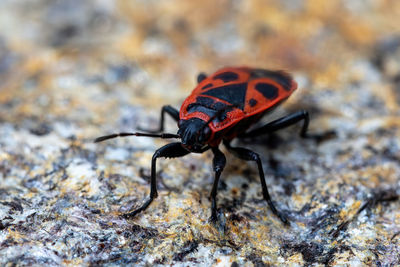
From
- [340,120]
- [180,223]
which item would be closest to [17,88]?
[180,223]

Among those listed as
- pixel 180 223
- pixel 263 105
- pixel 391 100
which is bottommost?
pixel 180 223

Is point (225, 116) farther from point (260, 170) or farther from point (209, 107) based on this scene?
point (260, 170)

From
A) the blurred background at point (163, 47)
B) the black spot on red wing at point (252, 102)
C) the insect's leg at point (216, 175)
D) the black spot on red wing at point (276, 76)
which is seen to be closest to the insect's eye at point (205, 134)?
the insect's leg at point (216, 175)

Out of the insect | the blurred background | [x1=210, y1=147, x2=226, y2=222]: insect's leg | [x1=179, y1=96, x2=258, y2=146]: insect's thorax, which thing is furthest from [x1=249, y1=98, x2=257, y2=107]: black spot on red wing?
the blurred background

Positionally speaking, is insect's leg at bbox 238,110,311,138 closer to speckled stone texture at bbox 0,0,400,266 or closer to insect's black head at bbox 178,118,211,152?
speckled stone texture at bbox 0,0,400,266

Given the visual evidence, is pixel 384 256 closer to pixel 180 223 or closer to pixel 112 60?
pixel 180 223

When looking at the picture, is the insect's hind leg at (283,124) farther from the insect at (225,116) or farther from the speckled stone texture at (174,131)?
the speckled stone texture at (174,131)
